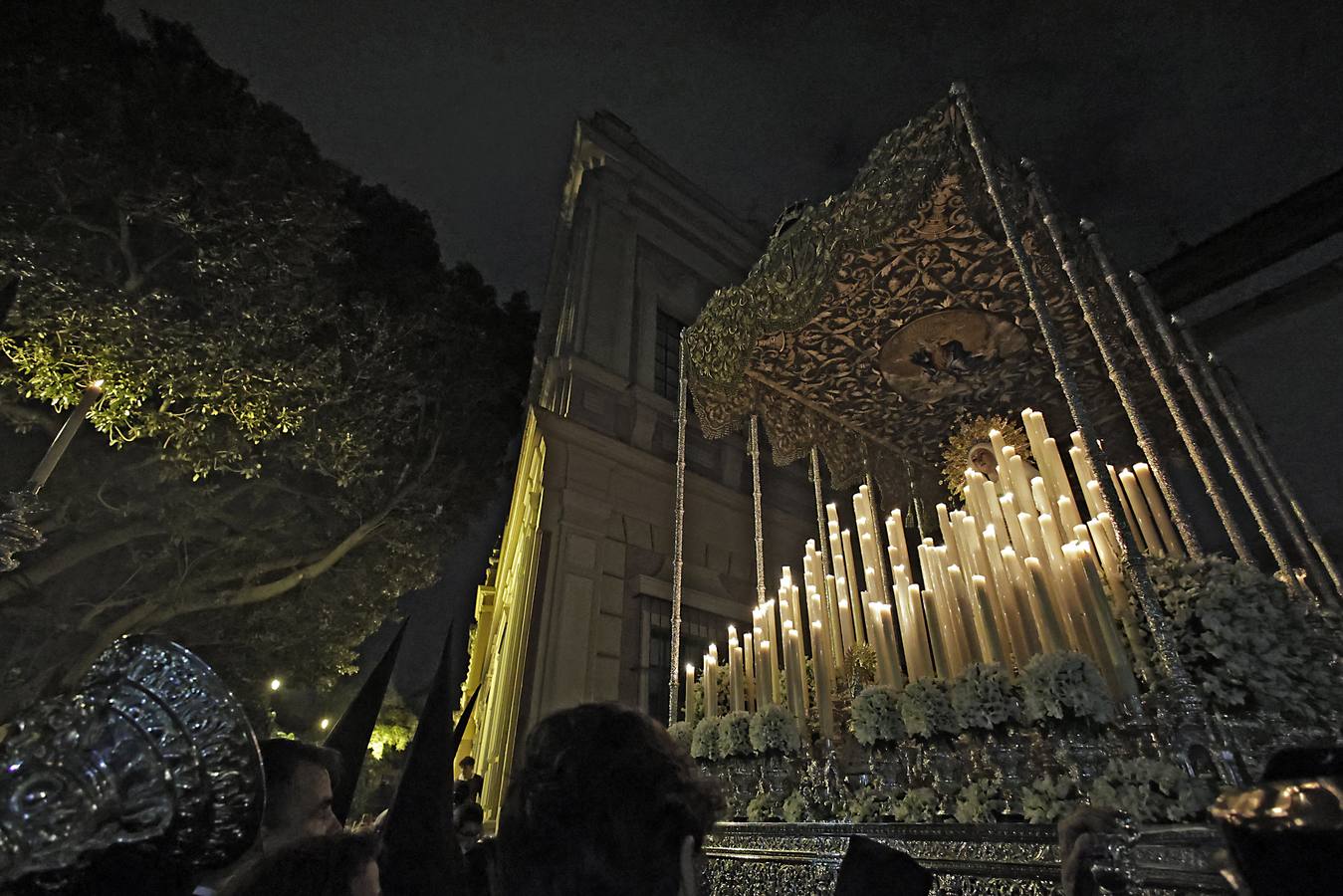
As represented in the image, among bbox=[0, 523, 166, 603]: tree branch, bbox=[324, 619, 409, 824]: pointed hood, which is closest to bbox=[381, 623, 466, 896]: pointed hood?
bbox=[324, 619, 409, 824]: pointed hood

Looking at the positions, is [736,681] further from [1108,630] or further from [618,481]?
[618,481]

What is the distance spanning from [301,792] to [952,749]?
2.72 metres

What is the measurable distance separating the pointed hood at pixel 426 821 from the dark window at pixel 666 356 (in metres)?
7.93

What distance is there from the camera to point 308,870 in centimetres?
135

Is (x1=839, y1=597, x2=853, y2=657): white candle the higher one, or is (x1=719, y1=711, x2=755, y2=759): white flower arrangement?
(x1=839, y1=597, x2=853, y2=657): white candle

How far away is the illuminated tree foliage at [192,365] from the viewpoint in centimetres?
592

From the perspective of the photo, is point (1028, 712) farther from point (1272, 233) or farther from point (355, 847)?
point (1272, 233)

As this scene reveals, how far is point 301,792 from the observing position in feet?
7.32

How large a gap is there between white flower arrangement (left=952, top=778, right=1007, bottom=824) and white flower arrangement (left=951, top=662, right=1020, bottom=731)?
0.23 meters

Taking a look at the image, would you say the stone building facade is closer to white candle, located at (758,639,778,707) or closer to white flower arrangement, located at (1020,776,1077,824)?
white candle, located at (758,639,778,707)

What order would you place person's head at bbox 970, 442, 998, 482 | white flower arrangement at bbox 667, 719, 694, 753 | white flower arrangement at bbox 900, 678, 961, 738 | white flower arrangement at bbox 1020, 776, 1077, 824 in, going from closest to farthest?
white flower arrangement at bbox 1020, 776, 1077, 824 → white flower arrangement at bbox 900, 678, 961, 738 → white flower arrangement at bbox 667, 719, 694, 753 → person's head at bbox 970, 442, 998, 482

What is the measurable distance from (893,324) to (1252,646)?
353 cm

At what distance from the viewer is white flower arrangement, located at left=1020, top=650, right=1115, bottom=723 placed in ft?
7.53

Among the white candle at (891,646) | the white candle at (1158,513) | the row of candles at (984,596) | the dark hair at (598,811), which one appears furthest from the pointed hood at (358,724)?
the white candle at (1158,513)
